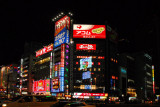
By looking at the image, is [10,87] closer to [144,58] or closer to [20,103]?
[144,58]

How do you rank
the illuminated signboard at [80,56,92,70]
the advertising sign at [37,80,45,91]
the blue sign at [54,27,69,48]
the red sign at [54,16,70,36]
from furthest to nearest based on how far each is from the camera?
the advertising sign at [37,80,45,91], the red sign at [54,16,70,36], the blue sign at [54,27,69,48], the illuminated signboard at [80,56,92,70]

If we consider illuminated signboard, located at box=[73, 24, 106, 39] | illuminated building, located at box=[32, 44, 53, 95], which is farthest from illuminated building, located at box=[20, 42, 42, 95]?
illuminated signboard, located at box=[73, 24, 106, 39]

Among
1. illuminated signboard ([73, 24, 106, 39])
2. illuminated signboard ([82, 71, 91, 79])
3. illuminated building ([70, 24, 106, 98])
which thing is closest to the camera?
illuminated signboard ([82, 71, 91, 79])

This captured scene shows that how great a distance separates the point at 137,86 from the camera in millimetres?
147875

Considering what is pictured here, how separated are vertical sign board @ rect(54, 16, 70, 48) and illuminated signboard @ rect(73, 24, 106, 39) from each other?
17.7 feet

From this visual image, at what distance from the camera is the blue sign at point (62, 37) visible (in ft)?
322

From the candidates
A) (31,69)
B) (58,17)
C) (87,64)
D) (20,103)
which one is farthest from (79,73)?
(20,103)

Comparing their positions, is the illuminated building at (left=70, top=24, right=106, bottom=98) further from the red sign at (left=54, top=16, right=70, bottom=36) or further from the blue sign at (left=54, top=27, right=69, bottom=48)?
the blue sign at (left=54, top=27, right=69, bottom=48)

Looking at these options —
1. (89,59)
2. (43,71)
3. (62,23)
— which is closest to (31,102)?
(89,59)

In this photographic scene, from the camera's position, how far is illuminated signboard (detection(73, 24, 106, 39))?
10358 cm

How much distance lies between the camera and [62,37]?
101 meters

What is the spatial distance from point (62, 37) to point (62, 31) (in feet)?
10.1

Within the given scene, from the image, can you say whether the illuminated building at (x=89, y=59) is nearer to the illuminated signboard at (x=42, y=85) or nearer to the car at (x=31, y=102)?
the illuminated signboard at (x=42, y=85)

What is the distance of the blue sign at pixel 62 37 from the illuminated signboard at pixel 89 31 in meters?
6.45
